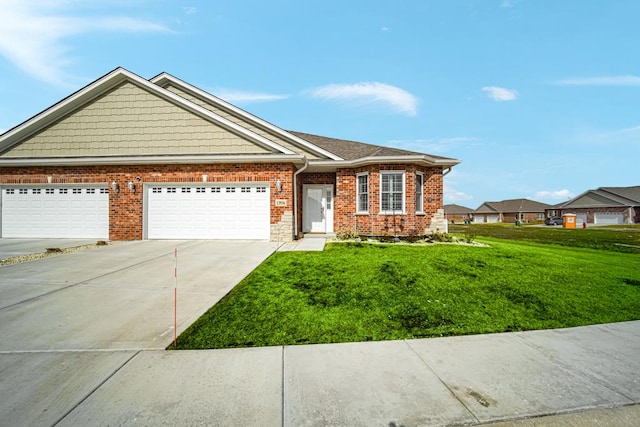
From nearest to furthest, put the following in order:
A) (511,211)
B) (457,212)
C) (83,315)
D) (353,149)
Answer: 1. (83,315)
2. (353,149)
3. (511,211)
4. (457,212)

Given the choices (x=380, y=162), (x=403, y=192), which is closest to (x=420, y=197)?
(x=403, y=192)

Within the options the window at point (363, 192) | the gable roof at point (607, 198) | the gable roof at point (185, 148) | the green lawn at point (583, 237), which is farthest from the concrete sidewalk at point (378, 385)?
the gable roof at point (607, 198)

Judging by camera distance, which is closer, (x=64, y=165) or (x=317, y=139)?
(x=64, y=165)

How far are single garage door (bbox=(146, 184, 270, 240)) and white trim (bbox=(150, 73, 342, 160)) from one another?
3.09 metres

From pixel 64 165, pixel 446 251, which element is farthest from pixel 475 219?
pixel 64 165

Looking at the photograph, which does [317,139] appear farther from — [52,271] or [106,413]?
[106,413]

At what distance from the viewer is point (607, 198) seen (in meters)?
44.9

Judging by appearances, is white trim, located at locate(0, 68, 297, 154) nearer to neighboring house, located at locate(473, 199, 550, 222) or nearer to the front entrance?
the front entrance

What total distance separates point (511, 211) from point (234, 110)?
67077 mm

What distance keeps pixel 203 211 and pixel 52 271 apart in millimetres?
5582

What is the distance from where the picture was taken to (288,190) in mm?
11984

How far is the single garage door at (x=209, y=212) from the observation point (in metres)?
12.1

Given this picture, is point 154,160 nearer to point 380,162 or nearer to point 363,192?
point 363,192

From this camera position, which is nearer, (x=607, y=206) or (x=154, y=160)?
(x=154, y=160)
